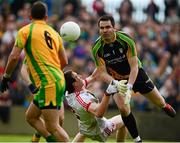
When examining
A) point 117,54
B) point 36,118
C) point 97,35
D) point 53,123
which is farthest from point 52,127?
point 97,35

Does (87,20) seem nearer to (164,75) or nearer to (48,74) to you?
(164,75)

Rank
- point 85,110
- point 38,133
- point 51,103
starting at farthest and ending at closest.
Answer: point 38,133
point 85,110
point 51,103

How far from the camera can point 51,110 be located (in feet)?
33.6

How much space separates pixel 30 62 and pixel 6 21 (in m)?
9.27

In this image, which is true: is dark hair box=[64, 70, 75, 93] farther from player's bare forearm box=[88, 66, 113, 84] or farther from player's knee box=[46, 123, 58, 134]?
player's knee box=[46, 123, 58, 134]

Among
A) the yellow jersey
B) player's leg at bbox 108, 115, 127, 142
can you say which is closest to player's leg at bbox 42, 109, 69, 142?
the yellow jersey

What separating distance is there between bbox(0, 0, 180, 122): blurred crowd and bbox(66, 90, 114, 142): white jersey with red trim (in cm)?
630

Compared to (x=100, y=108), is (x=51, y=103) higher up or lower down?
higher up

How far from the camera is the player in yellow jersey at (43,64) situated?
10219mm

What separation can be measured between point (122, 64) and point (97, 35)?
7869 millimetres

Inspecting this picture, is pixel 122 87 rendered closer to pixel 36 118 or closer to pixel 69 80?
pixel 69 80

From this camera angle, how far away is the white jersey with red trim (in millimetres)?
11227

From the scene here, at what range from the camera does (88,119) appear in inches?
445

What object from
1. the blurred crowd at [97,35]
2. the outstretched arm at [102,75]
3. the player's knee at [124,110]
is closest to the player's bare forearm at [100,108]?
the player's knee at [124,110]
